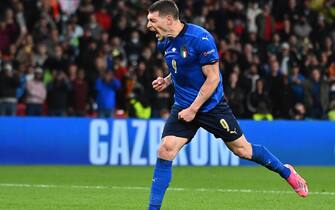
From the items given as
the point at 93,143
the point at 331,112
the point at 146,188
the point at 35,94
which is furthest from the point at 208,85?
the point at 331,112

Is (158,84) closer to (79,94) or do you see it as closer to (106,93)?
(106,93)

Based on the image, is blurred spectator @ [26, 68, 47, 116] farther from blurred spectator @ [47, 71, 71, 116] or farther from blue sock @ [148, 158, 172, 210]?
blue sock @ [148, 158, 172, 210]

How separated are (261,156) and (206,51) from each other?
1408 mm

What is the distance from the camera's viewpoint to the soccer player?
392 inches

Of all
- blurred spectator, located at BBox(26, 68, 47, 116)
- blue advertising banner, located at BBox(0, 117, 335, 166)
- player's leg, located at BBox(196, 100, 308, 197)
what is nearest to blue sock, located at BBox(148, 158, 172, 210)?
player's leg, located at BBox(196, 100, 308, 197)

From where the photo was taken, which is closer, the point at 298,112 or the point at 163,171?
the point at 163,171

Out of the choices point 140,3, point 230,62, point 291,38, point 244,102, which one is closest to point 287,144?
point 244,102

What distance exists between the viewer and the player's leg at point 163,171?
994 cm

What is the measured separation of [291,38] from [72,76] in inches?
246

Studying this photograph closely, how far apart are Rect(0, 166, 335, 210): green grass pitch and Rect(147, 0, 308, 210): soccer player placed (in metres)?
1.41

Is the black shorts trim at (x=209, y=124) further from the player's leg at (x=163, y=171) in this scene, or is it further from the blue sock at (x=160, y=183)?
the blue sock at (x=160, y=183)

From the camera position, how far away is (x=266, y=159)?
34.9 feet

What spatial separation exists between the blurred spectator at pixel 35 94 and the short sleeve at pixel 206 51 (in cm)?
1206

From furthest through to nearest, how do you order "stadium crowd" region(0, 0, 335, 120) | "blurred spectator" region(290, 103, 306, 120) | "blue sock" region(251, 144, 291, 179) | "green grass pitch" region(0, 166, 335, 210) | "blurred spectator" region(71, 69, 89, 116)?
"blurred spectator" region(290, 103, 306, 120)
"blurred spectator" region(71, 69, 89, 116)
"stadium crowd" region(0, 0, 335, 120)
"green grass pitch" region(0, 166, 335, 210)
"blue sock" region(251, 144, 291, 179)
